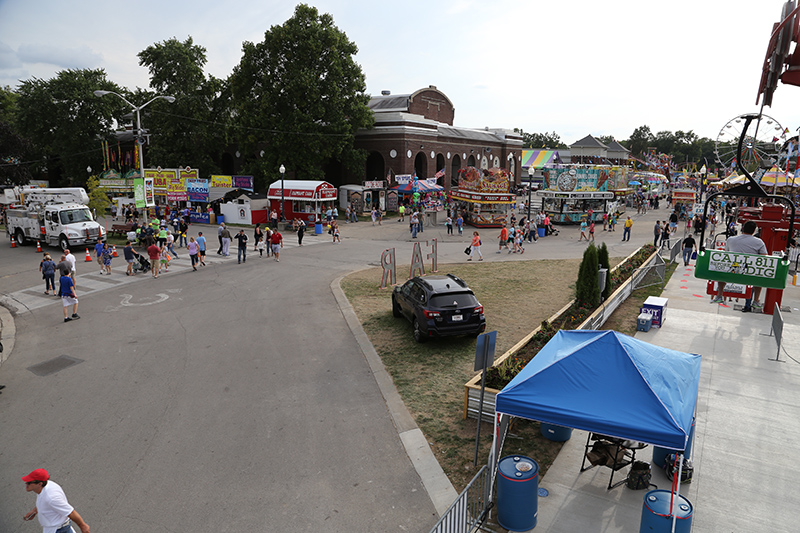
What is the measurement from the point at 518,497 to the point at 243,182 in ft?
141

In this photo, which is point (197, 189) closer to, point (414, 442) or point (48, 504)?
point (414, 442)

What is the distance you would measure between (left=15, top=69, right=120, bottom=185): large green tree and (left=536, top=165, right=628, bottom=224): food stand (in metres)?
52.3

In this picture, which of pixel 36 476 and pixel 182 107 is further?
pixel 182 107

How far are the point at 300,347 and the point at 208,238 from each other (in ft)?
74.5

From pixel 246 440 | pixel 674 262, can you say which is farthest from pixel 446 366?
pixel 674 262

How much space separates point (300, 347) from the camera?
40.1 feet

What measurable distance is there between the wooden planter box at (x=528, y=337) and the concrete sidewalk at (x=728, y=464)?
1.37m

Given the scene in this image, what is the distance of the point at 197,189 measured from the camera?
4191 centimetres

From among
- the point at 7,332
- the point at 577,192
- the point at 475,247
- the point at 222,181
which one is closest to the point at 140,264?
the point at 7,332

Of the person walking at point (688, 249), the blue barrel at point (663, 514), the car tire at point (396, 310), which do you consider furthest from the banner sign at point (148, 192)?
the person walking at point (688, 249)

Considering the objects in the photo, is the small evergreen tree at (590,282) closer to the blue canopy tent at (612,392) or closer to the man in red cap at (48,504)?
the blue canopy tent at (612,392)

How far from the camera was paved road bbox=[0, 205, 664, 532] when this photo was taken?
20.8ft

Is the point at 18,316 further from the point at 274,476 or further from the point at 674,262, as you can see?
the point at 674,262

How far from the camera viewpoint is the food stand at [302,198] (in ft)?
121
